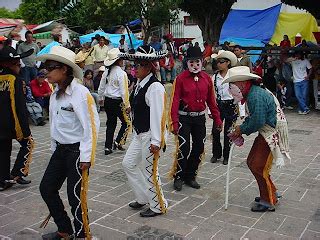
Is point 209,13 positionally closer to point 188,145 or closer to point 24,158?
point 188,145

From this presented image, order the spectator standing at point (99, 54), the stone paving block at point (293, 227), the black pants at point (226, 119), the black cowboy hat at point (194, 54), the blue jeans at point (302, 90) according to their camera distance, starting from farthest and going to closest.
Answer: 1. the spectator standing at point (99, 54)
2. the blue jeans at point (302, 90)
3. the black pants at point (226, 119)
4. the black cowboy hat at point (194, 54)
5. the stone paving block at point (293, 227)

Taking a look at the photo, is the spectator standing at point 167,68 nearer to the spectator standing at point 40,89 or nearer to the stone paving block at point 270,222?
the spectator standing at point 40,89

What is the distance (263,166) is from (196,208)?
0.97m

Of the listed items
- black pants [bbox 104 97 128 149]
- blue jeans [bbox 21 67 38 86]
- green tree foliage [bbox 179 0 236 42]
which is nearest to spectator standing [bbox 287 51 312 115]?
black pants [bbox 104 97 128 149]

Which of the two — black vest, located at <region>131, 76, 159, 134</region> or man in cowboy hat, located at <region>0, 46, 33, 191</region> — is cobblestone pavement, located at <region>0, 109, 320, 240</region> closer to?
man in cowboy hat, located at <region>0, 46, 33, 191</region>

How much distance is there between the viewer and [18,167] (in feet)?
19.9

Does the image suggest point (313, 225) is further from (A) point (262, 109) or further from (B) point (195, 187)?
(B) point (195, 187)

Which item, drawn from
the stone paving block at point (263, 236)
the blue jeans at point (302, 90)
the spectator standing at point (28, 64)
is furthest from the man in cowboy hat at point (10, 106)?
the blue jeans at point (302, 90)

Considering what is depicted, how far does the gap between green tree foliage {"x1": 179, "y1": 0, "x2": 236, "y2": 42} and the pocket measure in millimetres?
18175

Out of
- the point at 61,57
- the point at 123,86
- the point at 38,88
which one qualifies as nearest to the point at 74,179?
the point at 61,57

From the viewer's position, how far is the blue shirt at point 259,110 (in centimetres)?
474

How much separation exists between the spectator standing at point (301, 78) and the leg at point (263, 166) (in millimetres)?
7724

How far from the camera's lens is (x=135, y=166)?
491 cm

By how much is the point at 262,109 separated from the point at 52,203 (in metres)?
2.47
